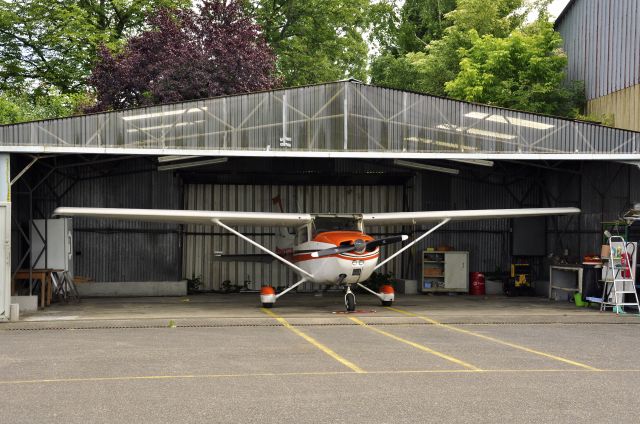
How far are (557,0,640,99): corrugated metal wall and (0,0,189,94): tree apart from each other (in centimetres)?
1703

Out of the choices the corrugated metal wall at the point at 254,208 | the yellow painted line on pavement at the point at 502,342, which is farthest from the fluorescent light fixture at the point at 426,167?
the yellow painted line on pavement at the point at 502,342

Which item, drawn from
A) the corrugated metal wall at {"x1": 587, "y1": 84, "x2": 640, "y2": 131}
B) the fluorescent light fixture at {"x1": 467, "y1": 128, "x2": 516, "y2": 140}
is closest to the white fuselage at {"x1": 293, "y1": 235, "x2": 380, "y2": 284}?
the fluorescent light fixture at {"x1": 467, "y1": 128, "x2": 516, "y2": 140}

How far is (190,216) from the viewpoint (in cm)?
1725

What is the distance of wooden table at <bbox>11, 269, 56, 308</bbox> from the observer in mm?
18141

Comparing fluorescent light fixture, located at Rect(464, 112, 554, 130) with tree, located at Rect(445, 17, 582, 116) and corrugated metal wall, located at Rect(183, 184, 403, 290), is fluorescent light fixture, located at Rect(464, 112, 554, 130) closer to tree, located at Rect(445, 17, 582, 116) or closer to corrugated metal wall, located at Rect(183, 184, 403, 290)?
corrugated metal wall, located at Rect(183, 184, 403, 290)

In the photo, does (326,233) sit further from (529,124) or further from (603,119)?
(603,119)

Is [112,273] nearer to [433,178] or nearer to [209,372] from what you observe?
[433,178]

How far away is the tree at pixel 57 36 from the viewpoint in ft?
112

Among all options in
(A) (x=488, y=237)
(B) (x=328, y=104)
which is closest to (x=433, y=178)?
(A) (x=488, y=237)

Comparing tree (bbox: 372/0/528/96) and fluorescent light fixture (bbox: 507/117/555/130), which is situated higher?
tree (bbox: 372/0/528/96)

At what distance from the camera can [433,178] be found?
77.9ft

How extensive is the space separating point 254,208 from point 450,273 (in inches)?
244

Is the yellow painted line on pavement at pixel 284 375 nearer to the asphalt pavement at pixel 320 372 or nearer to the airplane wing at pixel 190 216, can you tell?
the asphalt pavement at pixel 320 372

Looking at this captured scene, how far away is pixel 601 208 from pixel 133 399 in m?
15.5
